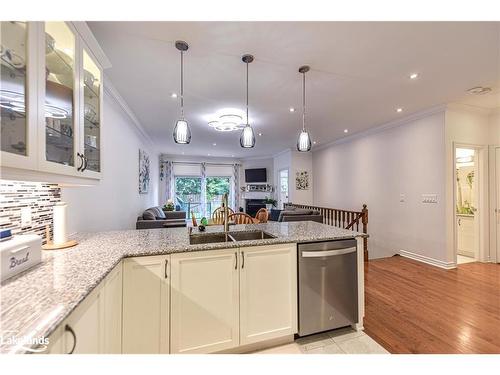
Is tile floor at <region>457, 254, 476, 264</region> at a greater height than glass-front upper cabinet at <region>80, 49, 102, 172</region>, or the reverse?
glass-front upper cabinet at <region>80, 49, 102, 172</region>

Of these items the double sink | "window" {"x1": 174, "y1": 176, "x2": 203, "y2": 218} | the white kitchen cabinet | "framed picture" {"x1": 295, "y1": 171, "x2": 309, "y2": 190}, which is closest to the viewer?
the white kitchen cabinet

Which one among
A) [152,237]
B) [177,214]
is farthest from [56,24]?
[177,214]

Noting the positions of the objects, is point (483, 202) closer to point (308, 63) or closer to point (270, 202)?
point (308, 63)

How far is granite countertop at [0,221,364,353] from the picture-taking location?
766mm

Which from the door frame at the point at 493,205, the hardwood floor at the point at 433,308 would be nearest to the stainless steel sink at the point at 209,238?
the hardwood floor at the point at 433,308

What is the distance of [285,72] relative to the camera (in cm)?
260

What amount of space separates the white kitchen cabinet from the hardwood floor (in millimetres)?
2811

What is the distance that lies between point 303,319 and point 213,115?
11.6 feet

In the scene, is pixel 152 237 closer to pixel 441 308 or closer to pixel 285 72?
pixel 285 72

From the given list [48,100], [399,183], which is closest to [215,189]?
[399,183]

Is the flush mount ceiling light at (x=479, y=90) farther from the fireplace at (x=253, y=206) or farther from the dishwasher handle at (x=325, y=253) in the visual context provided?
the fireplace at (x=253, y=206)

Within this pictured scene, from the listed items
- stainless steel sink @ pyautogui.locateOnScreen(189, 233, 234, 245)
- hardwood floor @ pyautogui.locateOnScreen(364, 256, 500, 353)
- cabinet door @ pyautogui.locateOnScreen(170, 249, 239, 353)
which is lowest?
hardwood floor @ pyautogui.locateOnScreen(364, 256, 500, 353)

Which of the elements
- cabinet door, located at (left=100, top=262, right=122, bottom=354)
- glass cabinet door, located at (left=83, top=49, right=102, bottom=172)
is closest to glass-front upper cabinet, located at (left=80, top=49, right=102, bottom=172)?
glass cabinet door, located at (left=83, top=49, right=102, bottom=172)

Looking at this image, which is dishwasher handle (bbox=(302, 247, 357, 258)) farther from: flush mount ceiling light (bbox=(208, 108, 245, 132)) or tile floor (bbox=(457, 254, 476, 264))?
tile floor (bbox=(457, 254, 476, 264))
